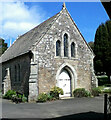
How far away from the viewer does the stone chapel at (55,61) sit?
16.9 metres

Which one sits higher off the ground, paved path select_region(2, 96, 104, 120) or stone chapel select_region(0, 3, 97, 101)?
stone chapel select_region(0, 3, 97, 101)

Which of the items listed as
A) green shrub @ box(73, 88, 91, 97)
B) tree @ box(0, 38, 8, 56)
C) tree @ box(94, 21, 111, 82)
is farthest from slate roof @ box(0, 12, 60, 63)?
tree @ box(0, 38, 8, 56)

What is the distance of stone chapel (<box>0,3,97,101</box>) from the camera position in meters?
16.9

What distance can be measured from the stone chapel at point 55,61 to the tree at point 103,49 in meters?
13.4

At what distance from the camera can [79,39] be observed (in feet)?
66.6

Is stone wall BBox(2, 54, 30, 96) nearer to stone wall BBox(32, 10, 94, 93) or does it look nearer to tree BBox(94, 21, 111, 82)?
stone wall BBox(32, 10, 94, 93)

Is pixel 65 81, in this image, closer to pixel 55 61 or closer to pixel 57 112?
pixel 55 61

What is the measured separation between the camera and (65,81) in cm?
1917

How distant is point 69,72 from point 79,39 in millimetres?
4301

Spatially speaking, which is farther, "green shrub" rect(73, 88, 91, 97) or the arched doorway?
the arched doorway

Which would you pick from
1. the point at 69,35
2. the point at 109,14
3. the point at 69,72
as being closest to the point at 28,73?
the point at 69,72

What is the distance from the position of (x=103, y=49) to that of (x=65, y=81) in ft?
57.8

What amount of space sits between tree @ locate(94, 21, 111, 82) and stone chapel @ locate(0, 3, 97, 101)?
1340 cm

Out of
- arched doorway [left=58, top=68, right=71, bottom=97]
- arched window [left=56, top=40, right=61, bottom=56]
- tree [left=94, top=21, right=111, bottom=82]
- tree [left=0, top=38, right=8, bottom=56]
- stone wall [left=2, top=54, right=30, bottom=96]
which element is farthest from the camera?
tree [left=0, top=38, right=8, bottom=56]
